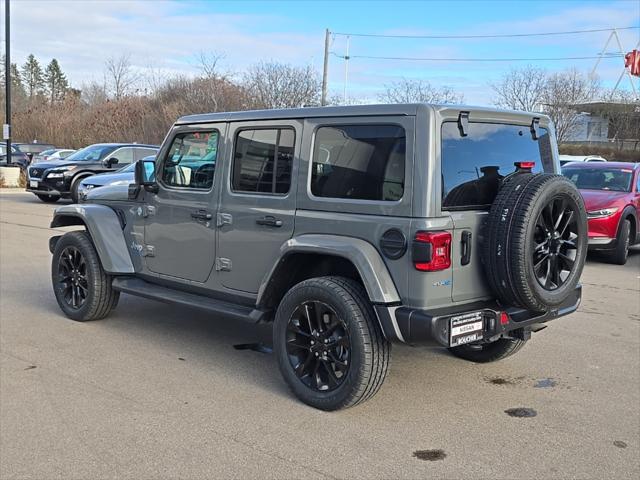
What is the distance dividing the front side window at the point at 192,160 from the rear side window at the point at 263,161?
0.29m

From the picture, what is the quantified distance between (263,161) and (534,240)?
6.49 ft

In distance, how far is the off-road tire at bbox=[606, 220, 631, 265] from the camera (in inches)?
409

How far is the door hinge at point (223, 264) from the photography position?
16.1 ft

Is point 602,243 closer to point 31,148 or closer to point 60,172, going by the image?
point 60,172

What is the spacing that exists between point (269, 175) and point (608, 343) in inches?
136

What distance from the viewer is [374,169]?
4078 mm

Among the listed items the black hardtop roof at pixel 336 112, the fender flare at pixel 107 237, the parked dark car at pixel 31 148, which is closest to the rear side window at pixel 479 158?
the black hardtop roof at pixel 336 112

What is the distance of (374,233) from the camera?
3.98 meters

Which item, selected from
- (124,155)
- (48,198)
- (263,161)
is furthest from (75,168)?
(263,161)

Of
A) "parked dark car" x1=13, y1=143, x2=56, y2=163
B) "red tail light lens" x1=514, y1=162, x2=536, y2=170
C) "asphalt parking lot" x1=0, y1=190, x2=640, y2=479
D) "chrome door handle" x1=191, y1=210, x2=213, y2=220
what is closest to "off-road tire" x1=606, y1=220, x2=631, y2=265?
"asphalt parking lot" x1=0, y1=190, x2=640, y2=479

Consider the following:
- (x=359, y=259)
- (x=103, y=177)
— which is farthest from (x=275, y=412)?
(x=103, y=177)

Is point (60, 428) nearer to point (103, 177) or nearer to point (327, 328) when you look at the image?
point (327, 328)

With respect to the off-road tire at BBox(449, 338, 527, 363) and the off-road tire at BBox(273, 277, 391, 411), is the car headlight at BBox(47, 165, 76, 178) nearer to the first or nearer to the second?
the off-road tire at BBox(449, 338, 527, 363)

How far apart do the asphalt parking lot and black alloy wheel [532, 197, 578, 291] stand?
0.88 m
